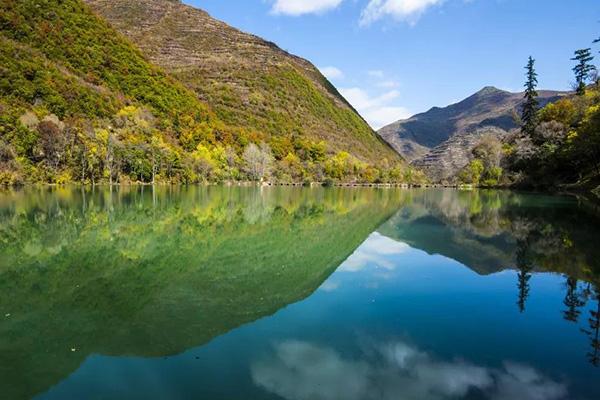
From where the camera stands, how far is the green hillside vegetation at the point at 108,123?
52.3 meters

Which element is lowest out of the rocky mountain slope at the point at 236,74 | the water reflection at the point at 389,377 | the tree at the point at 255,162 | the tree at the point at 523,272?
the tree at the point at 523,272

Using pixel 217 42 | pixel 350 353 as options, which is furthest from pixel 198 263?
pixel 217 42

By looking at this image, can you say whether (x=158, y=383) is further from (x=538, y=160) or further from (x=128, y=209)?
(x=538, y=160)

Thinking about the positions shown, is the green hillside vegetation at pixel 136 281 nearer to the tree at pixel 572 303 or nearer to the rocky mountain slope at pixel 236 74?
the tree at pixel 572 303

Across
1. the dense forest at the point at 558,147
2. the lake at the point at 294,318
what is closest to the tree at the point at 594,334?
the lake at the point at 294,318

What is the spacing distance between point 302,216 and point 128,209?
9.28m

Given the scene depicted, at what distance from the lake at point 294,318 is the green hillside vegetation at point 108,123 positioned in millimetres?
41588

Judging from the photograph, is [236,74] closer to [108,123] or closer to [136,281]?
[108,123]

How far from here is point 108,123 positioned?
6688 cm

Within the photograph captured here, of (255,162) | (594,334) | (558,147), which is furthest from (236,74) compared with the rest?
(594,334)

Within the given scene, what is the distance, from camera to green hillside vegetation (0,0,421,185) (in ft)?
172

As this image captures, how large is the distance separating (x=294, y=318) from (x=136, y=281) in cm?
384

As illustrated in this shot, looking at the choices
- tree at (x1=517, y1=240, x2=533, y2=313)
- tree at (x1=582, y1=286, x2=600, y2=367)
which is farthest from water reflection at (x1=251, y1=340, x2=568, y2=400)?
tree at (x1=517, y1=240, x2=533, y2=313)

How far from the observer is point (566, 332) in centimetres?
673
